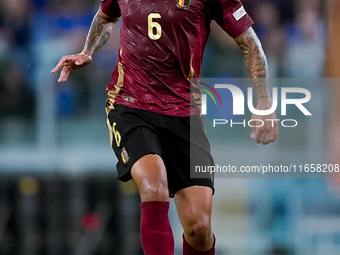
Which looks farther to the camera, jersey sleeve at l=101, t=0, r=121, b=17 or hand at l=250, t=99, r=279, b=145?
jersey sleeve at l=101, t=0, r=121, b=17

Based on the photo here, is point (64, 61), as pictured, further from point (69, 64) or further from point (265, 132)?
point (265, 132)

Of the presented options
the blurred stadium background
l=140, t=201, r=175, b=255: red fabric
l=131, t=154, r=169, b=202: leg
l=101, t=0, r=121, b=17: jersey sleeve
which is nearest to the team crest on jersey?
l=101, t=0, r=121, b=17: jersey sleeve

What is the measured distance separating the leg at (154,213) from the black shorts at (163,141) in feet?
0.54

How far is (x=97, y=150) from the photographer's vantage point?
472 centimetres

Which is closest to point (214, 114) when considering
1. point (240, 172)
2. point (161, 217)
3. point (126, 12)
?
point (240, 172)

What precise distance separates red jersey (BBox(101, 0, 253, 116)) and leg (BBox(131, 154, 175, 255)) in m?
0.49

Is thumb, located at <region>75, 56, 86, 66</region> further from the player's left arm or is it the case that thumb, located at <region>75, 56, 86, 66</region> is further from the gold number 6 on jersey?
the player's left arm

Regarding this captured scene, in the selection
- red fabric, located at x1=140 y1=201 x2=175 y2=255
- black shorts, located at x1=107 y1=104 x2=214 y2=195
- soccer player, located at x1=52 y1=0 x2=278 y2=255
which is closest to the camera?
red fabric, located at x1=140 y1=201 x2=175 y2=255

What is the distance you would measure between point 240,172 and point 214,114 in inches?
26.7

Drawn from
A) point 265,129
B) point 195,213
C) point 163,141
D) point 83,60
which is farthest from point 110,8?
point 195,213

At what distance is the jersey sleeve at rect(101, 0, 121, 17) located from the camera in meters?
2.94

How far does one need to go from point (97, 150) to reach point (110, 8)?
2048 mm

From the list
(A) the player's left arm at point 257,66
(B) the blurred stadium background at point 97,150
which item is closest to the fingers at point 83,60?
(A) the player's left arm at point 257,66

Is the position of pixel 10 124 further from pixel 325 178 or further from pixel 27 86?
pixel 325 178
